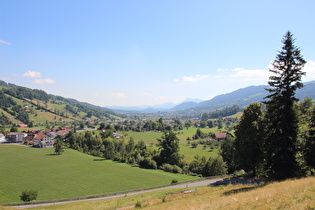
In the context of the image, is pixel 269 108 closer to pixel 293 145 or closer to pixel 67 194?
pixel 293 145

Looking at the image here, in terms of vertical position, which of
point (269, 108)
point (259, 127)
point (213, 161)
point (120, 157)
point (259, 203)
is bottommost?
point (120, 157)

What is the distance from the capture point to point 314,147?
23.6 m

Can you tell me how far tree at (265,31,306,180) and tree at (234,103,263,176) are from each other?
5.30m

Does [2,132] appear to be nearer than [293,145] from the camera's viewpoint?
No

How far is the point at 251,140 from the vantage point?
2912cm

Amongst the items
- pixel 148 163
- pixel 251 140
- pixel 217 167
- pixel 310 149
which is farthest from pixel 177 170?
pixel 310 149

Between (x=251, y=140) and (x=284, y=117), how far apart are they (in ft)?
26.5

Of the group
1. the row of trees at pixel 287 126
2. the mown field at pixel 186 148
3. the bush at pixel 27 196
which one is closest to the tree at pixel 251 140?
the row of trees at pixel 287 126

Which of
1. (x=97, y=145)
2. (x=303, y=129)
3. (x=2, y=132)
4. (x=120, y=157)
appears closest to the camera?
(x=303, y=129)

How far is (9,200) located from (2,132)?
4624 inches

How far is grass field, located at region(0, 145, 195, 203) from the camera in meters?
40.6

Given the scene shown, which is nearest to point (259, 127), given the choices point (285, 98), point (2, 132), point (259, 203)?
point (285, 98)

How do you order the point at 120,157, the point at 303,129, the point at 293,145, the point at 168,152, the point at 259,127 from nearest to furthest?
the point at 293,145 < the point at 303,129 < the point at 259,127 < the point at 168,152 < the point at 120,157

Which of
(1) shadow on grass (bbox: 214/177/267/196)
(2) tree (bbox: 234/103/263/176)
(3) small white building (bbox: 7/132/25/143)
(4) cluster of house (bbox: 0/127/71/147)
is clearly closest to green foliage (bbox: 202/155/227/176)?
(2) tree (bbox: 234/103/263/176)
